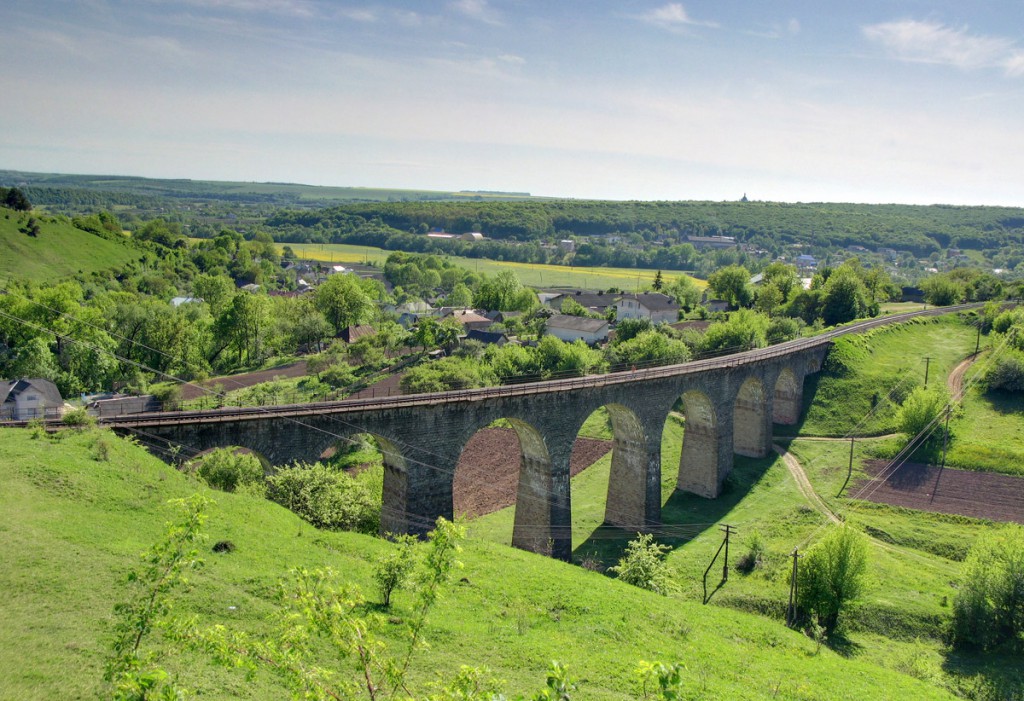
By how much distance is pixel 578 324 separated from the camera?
4026 inches

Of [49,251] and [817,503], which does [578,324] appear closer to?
[817,503]

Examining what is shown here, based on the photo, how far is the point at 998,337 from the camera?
85000 mm

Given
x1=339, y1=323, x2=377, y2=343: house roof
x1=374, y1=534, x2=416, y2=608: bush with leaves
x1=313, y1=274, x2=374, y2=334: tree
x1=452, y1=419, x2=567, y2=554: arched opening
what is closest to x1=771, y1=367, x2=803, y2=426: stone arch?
x1=452, y1=419, x2=567, y2=554: arched opening

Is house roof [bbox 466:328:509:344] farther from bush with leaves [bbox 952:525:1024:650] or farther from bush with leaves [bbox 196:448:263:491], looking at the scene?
bush with leaves [bbox 952:525:1024:650]

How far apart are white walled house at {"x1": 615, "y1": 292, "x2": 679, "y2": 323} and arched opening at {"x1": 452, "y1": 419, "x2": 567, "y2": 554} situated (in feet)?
167

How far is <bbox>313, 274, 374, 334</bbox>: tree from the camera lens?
10788 centimetres

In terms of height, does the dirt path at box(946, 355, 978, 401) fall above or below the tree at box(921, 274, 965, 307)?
below

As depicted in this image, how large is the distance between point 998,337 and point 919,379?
1740 cm

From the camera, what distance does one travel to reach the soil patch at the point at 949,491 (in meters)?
53.0

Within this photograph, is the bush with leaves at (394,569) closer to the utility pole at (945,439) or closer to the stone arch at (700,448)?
the stone arch at (700,448)

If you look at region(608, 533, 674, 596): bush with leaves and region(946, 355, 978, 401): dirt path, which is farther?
region(946, 355, 978, 401): dirt path

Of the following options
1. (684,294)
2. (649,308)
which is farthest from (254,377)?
(684,294)

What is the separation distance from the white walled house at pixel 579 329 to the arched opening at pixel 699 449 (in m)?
40.2

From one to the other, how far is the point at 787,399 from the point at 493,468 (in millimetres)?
33827
